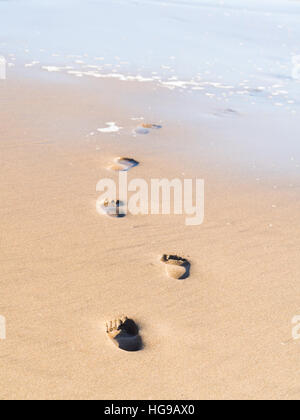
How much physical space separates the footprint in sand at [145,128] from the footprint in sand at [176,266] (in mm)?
2578

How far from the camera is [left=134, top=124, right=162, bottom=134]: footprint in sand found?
5.34 meters

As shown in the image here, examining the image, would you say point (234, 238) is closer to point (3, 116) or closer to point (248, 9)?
point (3, 116)

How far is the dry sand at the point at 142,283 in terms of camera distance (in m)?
2.21

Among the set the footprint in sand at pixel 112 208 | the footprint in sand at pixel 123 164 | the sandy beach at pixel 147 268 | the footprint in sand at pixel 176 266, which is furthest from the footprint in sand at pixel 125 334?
the footprint in sand at pixel 123 164

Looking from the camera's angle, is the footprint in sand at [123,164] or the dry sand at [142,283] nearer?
the dry sand at [142,283]

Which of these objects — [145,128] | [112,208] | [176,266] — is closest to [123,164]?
[112,208]

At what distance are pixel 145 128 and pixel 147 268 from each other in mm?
2872

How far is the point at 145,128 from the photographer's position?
5469 millimetres

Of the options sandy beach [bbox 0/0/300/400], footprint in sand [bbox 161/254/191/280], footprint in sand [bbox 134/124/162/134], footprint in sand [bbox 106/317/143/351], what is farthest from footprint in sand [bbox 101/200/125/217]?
footprint in sand [bbox 134/124/162/134]

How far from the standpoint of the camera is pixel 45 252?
301 centimetres

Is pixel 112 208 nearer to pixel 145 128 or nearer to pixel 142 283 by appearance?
pixel 142 283

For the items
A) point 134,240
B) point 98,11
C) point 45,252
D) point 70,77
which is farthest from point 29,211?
point 98,11

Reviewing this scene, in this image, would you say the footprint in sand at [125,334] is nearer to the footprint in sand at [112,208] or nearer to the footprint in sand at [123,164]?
the footprint in sand at [112,208]

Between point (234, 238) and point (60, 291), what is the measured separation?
4.71ft
